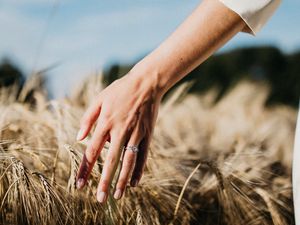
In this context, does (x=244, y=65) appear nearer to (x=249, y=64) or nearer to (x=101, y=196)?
(x=249, y=64)

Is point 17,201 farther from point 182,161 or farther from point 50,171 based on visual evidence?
point 182,161

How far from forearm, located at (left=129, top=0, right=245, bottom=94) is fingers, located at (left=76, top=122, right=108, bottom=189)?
0.43 ft

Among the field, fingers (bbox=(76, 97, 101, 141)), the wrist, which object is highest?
the wrist

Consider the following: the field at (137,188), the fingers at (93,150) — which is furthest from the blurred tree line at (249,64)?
the fingers at (93,150)

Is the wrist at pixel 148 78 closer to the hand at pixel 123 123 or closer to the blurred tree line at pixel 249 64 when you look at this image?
the hand at pixel 123 123

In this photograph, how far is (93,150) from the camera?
105cm

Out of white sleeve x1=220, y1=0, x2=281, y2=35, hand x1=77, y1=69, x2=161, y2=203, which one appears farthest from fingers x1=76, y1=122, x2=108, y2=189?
white sleeve x1=220, y1=0, x2=281, y2=35

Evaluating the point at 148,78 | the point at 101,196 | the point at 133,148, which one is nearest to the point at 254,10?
the point at 148,78

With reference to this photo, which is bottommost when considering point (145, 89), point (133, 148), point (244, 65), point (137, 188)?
point (137, 188)

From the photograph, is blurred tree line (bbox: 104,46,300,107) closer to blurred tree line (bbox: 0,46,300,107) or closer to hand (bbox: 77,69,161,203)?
blurred tree line (bbox: 0,46,300,107)

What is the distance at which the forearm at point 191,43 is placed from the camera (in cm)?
102

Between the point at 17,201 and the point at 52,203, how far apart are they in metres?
0.10

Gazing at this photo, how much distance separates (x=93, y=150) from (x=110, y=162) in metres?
0.05

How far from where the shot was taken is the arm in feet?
3.35
